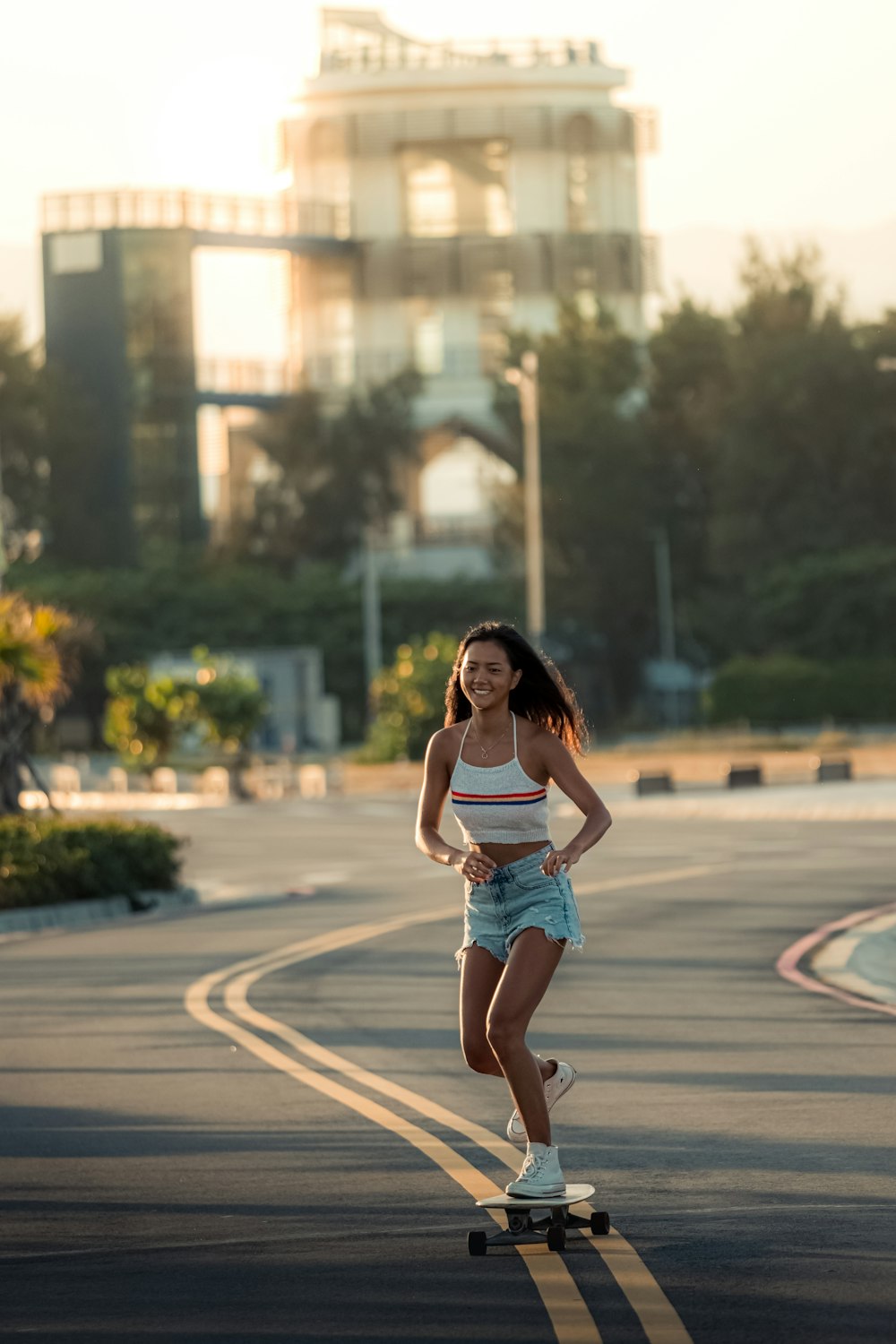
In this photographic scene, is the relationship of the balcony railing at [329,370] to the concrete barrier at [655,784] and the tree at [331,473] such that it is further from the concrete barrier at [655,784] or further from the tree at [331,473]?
the concrete barrier at [655,784]

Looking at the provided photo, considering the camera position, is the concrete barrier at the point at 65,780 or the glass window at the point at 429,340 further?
the glass window at the point at 429,340

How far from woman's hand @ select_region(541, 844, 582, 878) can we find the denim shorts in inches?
3.2

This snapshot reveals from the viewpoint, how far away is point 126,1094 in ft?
40.5

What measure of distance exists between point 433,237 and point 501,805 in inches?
3188

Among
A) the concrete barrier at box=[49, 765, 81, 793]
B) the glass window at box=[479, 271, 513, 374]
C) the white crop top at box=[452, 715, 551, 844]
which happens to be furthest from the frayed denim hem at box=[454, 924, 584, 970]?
the glass window at box=[479, 271, 513, 374]

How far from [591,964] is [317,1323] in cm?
1125

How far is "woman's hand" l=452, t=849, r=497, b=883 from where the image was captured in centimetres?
840

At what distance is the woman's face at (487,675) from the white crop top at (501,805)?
25 centimetres

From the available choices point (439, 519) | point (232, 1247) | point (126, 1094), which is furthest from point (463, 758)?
point (439, 519)

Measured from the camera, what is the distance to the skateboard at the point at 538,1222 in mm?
8195

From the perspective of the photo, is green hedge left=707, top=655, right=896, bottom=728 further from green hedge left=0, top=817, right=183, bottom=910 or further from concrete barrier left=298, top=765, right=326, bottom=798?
green hedge left=0, top=817, right=183, bottom=910

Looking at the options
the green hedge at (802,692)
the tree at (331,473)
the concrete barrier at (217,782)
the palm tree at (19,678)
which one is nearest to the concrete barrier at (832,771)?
the concrete barrier at (217,782)

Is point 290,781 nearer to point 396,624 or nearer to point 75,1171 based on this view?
point 396,624

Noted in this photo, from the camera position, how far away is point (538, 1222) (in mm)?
8414
